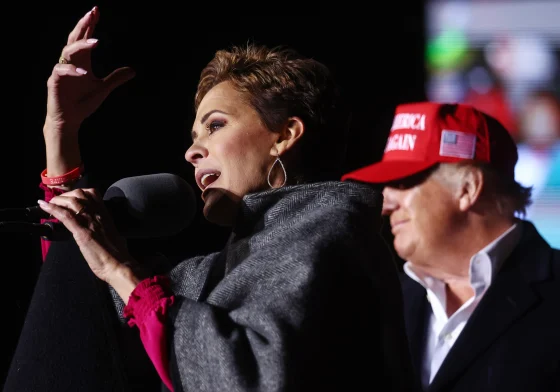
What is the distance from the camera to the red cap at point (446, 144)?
1.56 meters

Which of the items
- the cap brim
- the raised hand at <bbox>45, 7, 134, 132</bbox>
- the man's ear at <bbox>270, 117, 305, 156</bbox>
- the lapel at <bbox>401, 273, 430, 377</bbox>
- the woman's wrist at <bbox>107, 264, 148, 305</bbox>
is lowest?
the lapel at <bbox>401, 273, 430, 377</bbox>

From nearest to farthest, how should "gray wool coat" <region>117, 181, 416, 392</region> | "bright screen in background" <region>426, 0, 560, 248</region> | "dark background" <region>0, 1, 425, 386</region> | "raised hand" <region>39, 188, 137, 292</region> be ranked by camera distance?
"gray wool coat" <region>117, 181, 416, 392</region> → "raised hand" <region>39, 188, 137, 292</region> → "bright screen in background" <region>426, 0, 560, 248</region> → "dark background" <region>0, 1, 425, 386</region>

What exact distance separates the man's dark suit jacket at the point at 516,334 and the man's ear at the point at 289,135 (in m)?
0.41

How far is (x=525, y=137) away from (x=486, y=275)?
89 cm

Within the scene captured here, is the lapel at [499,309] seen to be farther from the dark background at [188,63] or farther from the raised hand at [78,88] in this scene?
the dark background at [188,63]

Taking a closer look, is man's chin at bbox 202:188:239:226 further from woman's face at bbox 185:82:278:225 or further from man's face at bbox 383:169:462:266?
man's face at bbox 383:169:462:266

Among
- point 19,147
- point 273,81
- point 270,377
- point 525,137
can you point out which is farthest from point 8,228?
point 525,137

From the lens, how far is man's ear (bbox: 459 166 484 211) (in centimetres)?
155

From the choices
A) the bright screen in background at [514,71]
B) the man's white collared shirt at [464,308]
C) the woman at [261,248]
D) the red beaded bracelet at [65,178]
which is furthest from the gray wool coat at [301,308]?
the bright screen in background at [514,71]

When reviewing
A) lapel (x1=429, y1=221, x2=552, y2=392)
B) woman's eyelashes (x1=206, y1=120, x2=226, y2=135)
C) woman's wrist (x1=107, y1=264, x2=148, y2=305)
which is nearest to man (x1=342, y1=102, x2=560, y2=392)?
lapel (x1=429, y1=221, x2=552, y2=392)

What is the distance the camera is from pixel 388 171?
1551mm

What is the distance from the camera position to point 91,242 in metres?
1.25

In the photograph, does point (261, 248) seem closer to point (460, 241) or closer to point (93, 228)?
point (93, 228)

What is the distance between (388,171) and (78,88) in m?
0.57
